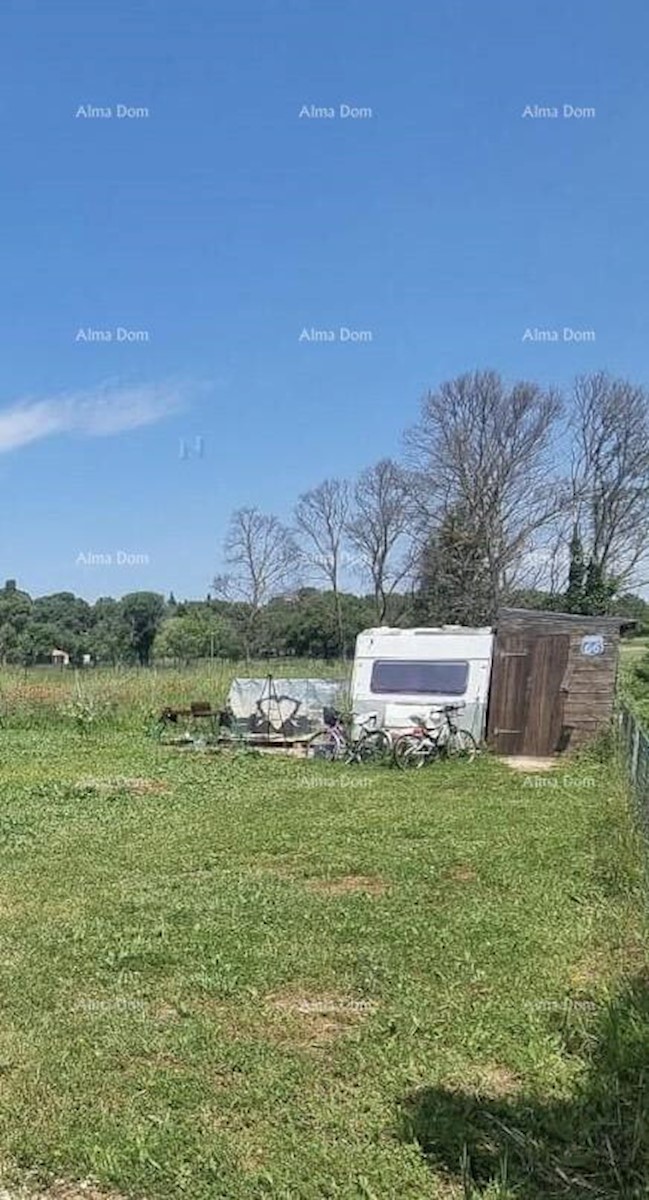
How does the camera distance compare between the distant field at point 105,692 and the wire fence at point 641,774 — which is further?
the distant field at point 105,692

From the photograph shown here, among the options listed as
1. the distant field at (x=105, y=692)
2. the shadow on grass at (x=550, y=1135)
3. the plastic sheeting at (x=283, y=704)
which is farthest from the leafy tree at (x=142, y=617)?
the shadow on grass at (x=550, y=1135)

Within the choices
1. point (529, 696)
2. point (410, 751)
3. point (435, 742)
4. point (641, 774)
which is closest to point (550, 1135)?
point (641, 774)

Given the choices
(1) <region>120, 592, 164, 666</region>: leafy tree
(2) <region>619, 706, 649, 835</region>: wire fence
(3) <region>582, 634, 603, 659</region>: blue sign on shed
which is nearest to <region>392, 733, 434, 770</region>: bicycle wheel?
(3) <region>582, 634, 603, 659</region>: blue sign on shed

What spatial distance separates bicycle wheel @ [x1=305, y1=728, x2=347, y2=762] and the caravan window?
4.13ft

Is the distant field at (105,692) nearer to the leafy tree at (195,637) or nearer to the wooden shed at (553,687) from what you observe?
the leafy tree at (195,637)

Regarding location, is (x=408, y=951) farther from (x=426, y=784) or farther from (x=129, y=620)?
(x=129, y=620)

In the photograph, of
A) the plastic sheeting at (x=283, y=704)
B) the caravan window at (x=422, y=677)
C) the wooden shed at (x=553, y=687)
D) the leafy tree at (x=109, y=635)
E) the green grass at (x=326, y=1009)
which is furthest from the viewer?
the leafy tree at (x=109, y=635)

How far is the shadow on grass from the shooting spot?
9.08 ft

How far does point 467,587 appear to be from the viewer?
115 ft

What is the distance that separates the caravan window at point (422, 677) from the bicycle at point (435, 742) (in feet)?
1.36

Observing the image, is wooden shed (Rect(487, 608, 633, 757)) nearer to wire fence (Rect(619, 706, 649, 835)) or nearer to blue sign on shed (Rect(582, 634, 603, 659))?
blue sign on shed (Rect(582, 634, 603, 659))

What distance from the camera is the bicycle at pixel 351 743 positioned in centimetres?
1347

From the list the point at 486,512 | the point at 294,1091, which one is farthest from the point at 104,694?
the point at 486,512

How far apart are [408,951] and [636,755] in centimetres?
383
